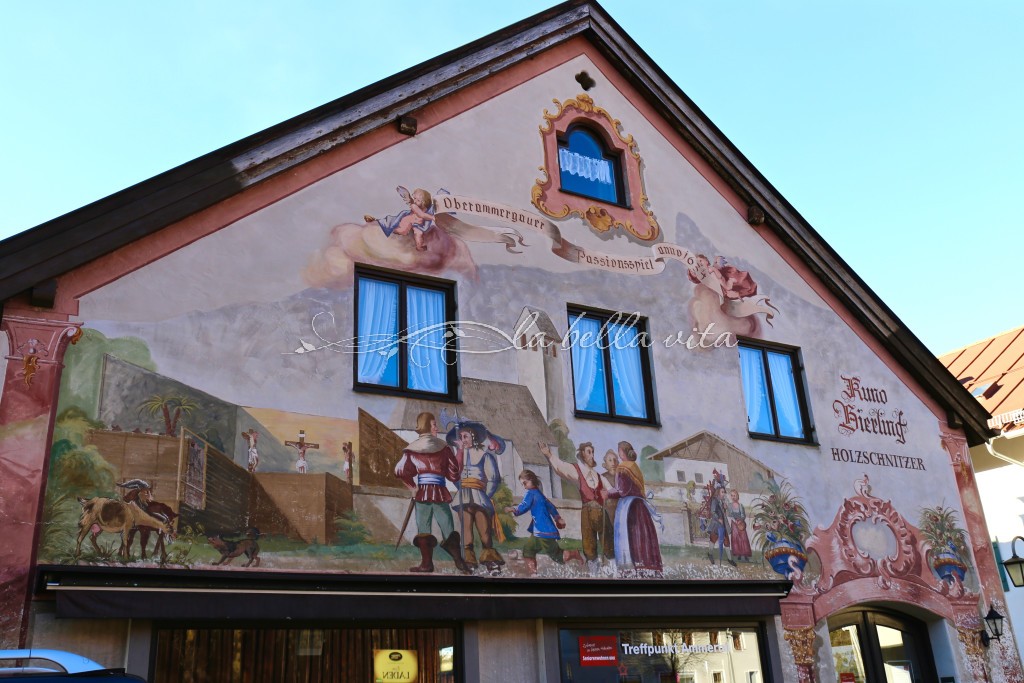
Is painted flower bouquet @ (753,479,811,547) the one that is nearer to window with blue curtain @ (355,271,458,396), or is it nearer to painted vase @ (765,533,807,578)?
painted vase @ (765,533,807,578)

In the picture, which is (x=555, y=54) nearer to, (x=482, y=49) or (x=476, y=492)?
(x=482, y=49)

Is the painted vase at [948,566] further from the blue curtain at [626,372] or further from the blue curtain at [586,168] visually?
the blue curtain at [586,168]

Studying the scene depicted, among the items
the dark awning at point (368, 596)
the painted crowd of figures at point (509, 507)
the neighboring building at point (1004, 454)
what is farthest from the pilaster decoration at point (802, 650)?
the neighboring building at point (1004, 454)

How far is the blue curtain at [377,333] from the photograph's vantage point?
34.1 feet

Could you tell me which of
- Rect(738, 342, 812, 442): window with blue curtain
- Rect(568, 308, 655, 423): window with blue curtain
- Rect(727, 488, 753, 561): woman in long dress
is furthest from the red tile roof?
Rect(568, 308, 655, 423): window with blue curtain

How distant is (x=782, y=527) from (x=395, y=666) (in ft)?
17.5

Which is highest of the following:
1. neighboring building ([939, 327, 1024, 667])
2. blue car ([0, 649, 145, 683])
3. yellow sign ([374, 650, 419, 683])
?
neighboring building ([939, 327, 1024, 667])

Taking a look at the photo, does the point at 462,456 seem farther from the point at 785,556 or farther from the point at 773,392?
the point at 773,392

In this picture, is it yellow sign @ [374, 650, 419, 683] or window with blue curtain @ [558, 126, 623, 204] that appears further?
window with blue curtain @ [558, 126, 623, 204]

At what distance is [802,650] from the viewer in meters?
11.9

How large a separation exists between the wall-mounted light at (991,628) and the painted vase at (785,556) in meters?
3.02

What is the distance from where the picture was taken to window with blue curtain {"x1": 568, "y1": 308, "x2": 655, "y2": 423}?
1180 cm

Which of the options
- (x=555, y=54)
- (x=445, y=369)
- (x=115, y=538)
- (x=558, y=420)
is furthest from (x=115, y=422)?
(x=555, y=54)

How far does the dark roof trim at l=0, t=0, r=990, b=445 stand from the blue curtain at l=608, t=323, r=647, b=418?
3465 millimetres
